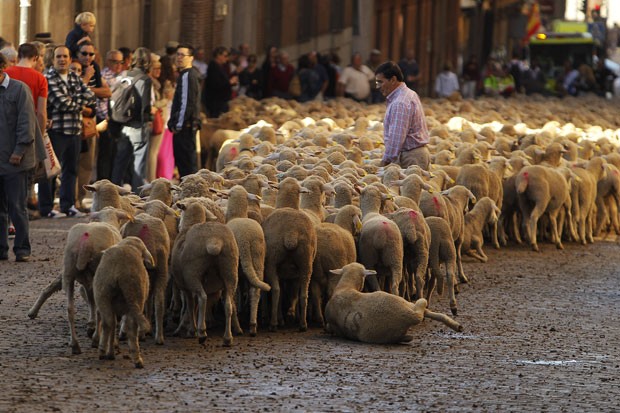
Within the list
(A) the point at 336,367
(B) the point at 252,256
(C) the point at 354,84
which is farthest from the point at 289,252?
(C) the point at 354,84

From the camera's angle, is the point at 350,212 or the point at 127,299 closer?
the point at 127,299

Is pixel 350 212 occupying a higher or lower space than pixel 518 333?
higher

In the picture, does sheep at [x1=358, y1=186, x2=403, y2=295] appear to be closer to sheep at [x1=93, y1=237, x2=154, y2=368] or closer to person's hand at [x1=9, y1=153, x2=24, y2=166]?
sheep at [x1=93, y1=237, x2=154, y2=368]

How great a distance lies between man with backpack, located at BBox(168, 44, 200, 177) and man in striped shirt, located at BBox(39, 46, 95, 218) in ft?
4.82

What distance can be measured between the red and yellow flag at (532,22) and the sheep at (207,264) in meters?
57.6

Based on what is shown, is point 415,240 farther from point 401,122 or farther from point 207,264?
point 401,122

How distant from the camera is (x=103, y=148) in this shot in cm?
2048

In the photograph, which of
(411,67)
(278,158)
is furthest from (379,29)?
(278,158)

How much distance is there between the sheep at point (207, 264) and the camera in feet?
35.6

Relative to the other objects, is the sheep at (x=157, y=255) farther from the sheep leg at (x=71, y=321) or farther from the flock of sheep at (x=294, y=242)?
the sheep leg at (x=71, y=321)

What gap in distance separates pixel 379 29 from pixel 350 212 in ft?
136

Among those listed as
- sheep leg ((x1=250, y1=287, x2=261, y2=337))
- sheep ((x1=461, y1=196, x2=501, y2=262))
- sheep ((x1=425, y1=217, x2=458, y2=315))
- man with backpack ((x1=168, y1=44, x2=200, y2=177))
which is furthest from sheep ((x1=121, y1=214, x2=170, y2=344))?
man with backpack ((x1=168, y1=44, x2=200, y2=177))

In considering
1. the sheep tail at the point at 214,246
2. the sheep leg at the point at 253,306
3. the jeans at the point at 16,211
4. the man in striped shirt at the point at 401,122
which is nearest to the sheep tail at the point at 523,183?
the man in striped shirt at the point at 401,122

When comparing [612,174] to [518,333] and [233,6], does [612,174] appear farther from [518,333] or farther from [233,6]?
[233,6]
